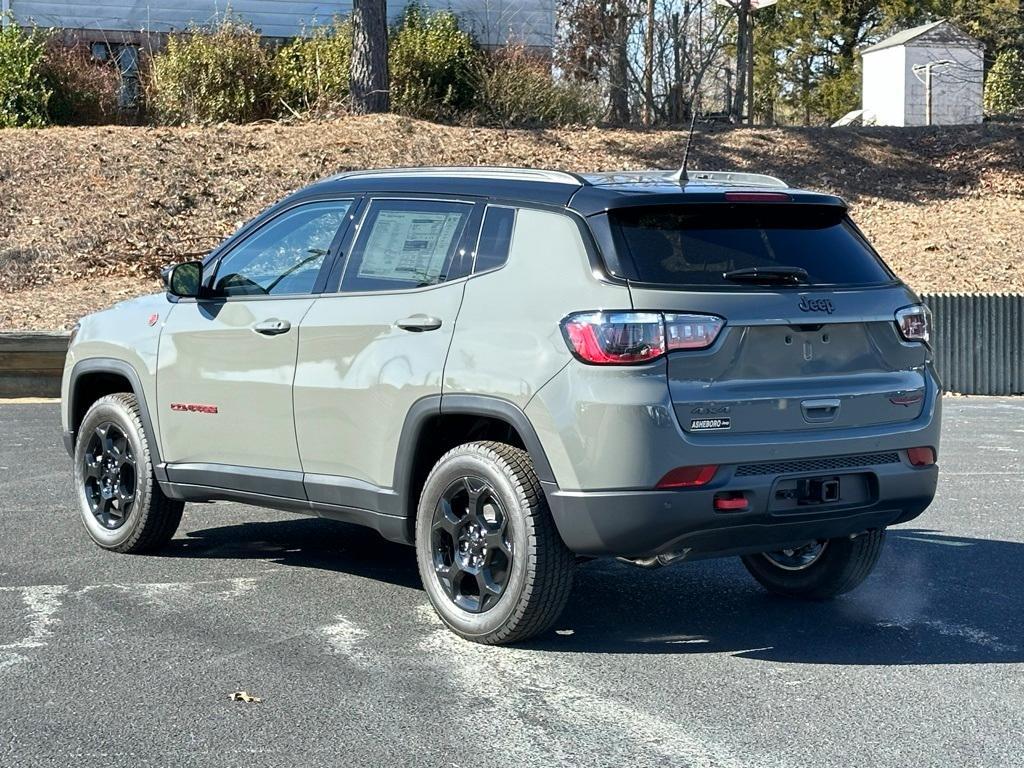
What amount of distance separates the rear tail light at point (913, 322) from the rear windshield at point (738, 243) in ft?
0.52

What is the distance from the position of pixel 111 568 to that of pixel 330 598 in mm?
1275

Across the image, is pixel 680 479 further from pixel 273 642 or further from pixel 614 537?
pixel 273 642

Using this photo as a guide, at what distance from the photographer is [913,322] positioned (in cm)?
608

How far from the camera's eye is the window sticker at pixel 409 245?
621cm

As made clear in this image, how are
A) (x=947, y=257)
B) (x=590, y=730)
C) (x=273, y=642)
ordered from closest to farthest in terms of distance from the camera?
1. (x=590, y=730)
2. (x=273, y=642)
3. (x=947, y=257)

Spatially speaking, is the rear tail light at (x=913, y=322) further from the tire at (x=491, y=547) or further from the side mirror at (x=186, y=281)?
the side mirror at (x=186, y=281)

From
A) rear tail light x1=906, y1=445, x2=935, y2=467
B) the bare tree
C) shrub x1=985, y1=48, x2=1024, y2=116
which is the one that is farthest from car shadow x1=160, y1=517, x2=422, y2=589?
shrub x1=985, y1=48, x2=1024, y2=116

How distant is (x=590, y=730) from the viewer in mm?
4934

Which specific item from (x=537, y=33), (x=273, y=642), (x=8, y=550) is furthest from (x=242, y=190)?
(x=273, y=642)

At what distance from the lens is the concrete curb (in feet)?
48.5

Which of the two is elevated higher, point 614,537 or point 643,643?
point 614,537

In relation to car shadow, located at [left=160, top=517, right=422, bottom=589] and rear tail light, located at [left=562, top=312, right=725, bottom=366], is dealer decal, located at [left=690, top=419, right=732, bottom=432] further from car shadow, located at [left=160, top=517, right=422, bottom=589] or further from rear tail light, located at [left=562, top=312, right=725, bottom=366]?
car shadow, located at [left=160, top=517, right=422, bottom=589]

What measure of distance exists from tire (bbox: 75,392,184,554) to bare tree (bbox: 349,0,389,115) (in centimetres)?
1723

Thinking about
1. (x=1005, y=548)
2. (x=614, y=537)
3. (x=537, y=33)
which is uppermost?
(x=537, y=33)
